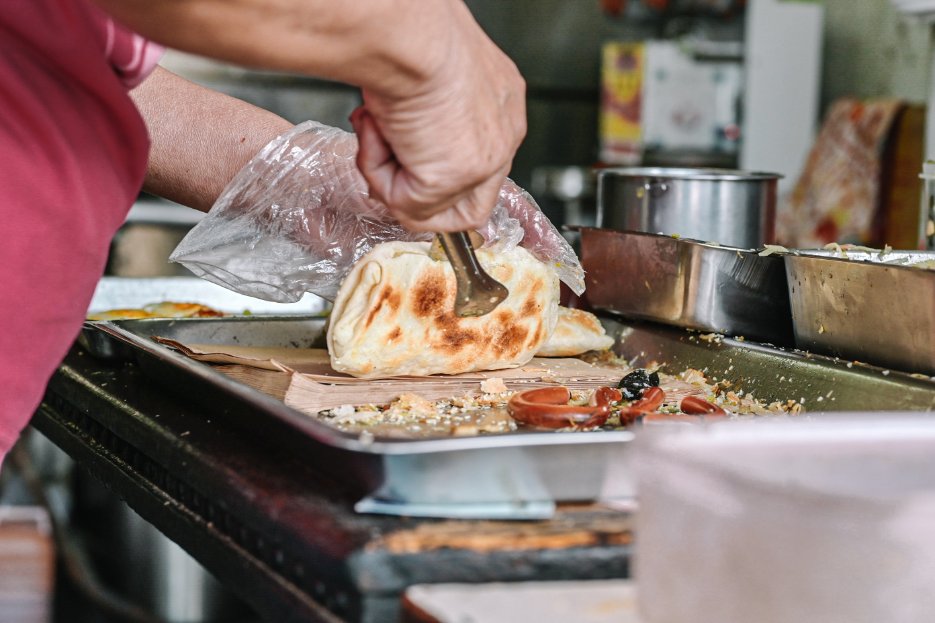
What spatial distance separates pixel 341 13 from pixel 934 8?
2.73 m

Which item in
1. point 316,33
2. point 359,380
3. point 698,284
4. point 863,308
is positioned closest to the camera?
point 316,33

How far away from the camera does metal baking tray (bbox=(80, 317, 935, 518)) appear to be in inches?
35.3

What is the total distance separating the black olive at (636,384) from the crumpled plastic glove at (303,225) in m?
0.27

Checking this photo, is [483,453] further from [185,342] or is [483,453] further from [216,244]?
[185,342]

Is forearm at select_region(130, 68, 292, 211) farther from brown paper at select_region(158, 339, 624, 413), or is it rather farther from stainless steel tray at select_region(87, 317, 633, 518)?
A: stainless steel tray at select_region(87, 317, 633, 518)

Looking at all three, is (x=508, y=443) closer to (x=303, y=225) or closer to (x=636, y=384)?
(x=636, y=384)

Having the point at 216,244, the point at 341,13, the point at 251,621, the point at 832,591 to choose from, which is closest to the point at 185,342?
the point at 216,244

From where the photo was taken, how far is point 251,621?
121 inches

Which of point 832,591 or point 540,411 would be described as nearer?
point 832,591

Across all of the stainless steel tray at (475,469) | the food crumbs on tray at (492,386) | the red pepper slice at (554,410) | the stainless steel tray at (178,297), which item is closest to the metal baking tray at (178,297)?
the stainless steel tray at (178,297)

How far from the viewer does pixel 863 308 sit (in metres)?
1.28

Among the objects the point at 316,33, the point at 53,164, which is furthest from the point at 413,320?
the point at 316,33

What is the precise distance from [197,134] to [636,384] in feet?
2.29

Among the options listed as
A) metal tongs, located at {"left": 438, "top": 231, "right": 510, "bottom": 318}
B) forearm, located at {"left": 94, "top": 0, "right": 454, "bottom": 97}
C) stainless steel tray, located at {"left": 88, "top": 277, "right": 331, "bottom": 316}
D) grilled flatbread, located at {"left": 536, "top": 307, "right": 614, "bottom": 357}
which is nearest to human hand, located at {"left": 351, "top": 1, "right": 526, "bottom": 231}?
forearm, located at {"left": 94, "top": 0, "right": 454, "bottom": 97}
